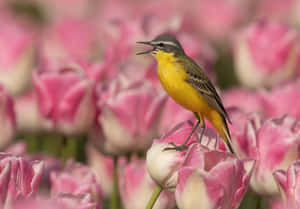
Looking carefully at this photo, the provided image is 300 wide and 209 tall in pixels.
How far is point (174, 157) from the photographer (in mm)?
1121

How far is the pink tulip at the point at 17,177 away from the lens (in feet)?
3.23

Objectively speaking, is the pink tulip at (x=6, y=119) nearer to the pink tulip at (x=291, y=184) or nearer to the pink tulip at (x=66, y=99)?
the pink tulip at (x=66, y=99)

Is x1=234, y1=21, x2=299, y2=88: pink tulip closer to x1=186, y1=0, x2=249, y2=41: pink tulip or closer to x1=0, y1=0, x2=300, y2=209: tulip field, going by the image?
x1=0, y1=0, x2=300, y2=209: tulip field

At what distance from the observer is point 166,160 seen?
112 centimetres

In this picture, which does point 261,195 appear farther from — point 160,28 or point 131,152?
point 160,28

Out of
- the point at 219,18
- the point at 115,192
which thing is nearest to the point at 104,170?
the point at 115,192

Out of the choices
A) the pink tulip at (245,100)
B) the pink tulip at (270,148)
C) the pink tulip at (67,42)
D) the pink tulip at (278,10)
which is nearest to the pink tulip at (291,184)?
the pink tulip at (270,148)

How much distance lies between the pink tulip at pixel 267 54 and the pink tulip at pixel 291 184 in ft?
3.23

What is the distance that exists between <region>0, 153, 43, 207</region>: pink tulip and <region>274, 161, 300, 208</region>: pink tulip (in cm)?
40

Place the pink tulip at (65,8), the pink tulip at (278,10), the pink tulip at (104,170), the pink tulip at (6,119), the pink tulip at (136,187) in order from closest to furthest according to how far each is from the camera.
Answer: the pink tulip at (136,187) < the pink tulip at (6,119) < the pink tulip at (104,170) < the pink tulip at (278,10) < the pink tulip at (65,8)

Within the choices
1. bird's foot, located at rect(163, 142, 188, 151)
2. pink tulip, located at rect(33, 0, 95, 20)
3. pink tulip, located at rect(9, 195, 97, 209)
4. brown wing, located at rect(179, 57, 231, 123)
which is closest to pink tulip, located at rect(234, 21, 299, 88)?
brown wing, located at rect(179, 57, 231, 123)

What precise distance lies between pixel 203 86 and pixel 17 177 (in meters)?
0.54

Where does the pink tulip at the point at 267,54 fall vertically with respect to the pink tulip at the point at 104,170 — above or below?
above

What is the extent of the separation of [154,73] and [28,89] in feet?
1.83
